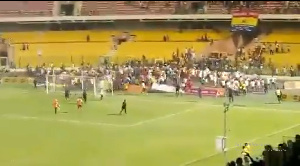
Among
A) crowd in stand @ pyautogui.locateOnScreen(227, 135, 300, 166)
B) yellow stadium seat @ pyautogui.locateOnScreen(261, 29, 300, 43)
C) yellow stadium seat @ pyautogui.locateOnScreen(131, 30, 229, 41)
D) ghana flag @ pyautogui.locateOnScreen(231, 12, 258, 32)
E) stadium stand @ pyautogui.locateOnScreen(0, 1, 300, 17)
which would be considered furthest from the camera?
yellow stadium seat @ pyautogui.locateOnScreen(131, 30, 229, 41)

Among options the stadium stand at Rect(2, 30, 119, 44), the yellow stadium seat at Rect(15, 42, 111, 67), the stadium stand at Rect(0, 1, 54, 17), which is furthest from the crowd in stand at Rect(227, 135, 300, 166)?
the stadium stand at Rect(2, 30, 119, 44)

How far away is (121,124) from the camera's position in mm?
21344

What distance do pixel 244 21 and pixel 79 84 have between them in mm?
9890

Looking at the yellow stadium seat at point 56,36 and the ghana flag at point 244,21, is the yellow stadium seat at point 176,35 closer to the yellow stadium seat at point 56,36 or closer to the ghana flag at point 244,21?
the ghana flag at point 244,21

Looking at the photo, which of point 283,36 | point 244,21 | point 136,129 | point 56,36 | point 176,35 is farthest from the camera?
point 56,36

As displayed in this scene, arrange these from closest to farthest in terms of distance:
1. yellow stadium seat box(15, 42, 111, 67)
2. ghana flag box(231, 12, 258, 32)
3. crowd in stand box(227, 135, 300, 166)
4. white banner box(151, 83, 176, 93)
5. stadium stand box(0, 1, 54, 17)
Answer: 1. crowd in stand box(227, 135, 300, 166)
2. white banner box(151, 83, 176, 93)
3. ghana flag box(231, 12, 258, 32)
4. yellow stadium seat box(15, 42, 111, 67)
5. stadium stand box(0, 1, 54, 17)

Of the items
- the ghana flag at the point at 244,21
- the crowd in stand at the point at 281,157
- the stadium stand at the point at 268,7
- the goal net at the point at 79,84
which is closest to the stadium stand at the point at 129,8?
the stadium stand at the point at 268,7

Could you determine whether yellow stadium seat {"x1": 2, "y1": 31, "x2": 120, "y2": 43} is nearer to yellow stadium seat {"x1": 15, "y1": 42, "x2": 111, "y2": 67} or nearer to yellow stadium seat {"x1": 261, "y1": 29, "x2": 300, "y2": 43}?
yellow stadium seat {"x1": 15, "y1": 42, "x2": 111, "y2": 67}

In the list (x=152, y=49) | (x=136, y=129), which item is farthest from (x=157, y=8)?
(x=136, y=129)

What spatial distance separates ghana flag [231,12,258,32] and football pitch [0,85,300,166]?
24.8 ft

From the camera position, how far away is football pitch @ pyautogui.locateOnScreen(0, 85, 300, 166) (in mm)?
16109

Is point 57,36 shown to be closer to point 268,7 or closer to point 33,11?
point 33,11

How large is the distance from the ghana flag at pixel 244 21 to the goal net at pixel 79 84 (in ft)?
27.2

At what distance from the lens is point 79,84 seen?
29875mm
